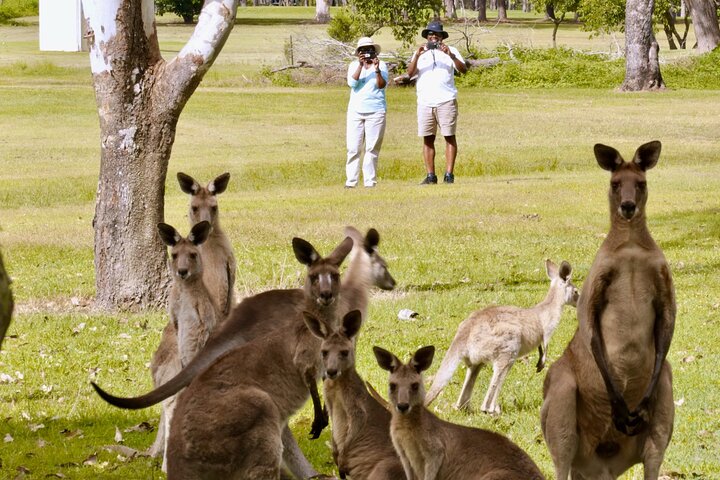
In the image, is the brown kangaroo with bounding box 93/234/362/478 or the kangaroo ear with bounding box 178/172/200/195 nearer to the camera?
the brown kangaroo with bounding box 93/234/362/478

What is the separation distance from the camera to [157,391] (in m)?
5.32

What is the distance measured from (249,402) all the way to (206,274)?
1905mm

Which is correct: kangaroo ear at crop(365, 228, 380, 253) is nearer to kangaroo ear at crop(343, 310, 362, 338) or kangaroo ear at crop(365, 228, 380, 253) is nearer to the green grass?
the green grass

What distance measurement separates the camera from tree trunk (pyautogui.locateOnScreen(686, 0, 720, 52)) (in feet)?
156

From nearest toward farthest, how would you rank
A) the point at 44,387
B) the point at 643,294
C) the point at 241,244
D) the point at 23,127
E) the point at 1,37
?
1. the point at 643,294
2. the point at 44,387
3. the point at 241,244
4. the point at 23,127
5. the point at 1,37

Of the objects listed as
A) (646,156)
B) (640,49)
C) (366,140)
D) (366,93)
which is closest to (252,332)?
(646,156)

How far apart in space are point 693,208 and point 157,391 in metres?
13.4

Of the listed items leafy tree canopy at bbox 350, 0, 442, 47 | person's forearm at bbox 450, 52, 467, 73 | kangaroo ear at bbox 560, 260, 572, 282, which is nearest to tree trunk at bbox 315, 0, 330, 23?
leafy tree canopy at bbox 350, 0, 442, 47

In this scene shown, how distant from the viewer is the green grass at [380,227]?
25.4 ft

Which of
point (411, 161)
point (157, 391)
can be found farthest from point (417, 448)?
point (411, 161)

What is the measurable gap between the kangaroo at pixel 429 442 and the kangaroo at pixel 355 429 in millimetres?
185

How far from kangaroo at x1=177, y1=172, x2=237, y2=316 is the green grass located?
0.98 metres

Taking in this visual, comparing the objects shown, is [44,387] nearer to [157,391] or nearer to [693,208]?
[157,391]

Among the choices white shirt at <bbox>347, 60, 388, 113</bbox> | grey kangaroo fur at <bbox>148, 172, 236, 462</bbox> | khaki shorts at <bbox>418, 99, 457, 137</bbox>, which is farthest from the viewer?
khaki shorts at <bbox>418, 99, 457, 137</bbox>
